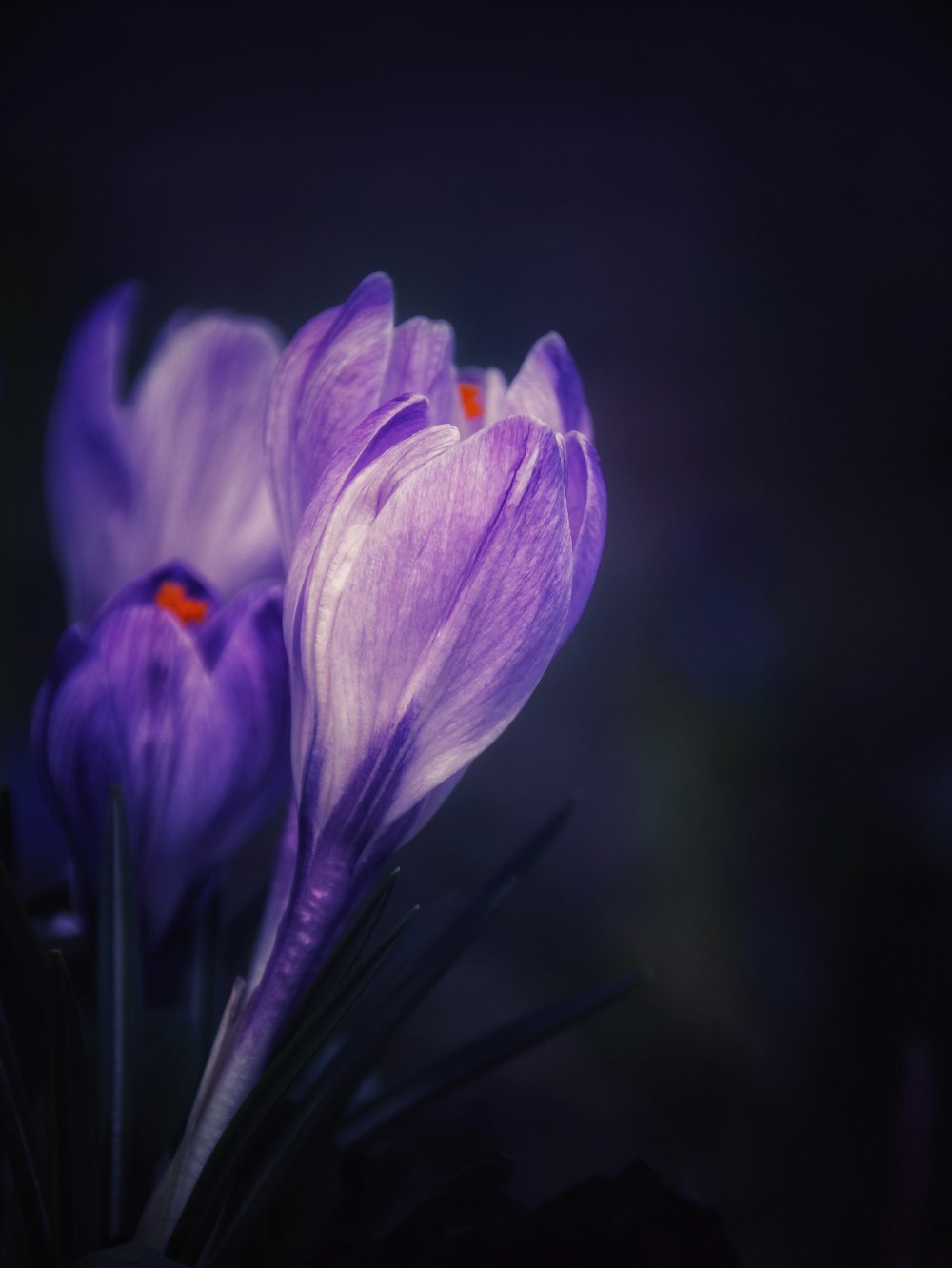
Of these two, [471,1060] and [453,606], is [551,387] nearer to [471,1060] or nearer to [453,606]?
[453,606]

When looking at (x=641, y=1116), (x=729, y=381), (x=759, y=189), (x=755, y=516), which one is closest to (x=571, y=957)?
(x=641, y=1116)

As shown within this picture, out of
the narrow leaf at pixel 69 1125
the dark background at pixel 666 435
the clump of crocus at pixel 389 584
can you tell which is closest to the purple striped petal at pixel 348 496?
the clump of crocus at pixel 389 584

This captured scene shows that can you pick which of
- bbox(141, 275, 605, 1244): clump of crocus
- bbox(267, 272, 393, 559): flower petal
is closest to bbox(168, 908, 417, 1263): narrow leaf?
bbox(141, 275, 605, 1244): clump of crocus

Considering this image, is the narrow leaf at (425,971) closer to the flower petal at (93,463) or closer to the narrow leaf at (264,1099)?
the narrow leaf at (264,1099)

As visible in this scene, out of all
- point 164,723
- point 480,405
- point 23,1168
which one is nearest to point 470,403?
point 480,405

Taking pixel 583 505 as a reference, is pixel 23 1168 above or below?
below
